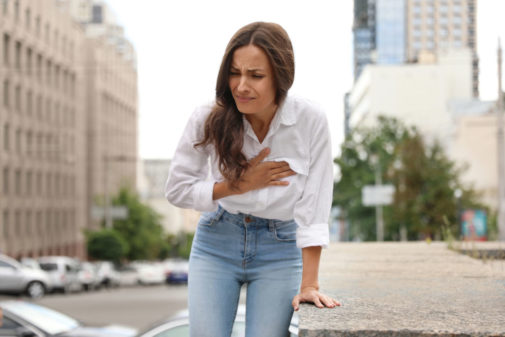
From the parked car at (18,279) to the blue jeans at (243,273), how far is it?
26.0 m

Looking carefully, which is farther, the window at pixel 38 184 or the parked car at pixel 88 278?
the window at pixel 38 184

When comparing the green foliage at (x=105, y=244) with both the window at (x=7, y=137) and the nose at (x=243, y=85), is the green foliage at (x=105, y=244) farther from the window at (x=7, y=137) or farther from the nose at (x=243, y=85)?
the nose at (x=243, y=85)

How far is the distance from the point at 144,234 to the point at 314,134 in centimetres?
6437

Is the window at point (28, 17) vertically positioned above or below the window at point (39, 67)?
above

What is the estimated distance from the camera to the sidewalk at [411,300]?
2312 millimetres

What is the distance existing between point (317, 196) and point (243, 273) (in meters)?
0.43

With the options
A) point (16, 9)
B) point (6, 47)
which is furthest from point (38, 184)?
point (16, 9)

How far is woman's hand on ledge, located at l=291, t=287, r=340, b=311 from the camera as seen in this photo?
113 inches

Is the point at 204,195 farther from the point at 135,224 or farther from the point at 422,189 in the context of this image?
the point at 135,224

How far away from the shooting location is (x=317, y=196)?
123 inches

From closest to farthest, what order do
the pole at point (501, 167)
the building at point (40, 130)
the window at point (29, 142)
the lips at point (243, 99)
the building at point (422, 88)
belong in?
1. the lips at point (243, 99)
2. the pole at point (501, 167)
3. the building at point (40, 130)
4. the window at point (29, 142)
5. the building at point (422, 88)

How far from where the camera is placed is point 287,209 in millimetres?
3160

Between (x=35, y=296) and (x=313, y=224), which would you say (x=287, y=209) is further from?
(x=35, y=296)

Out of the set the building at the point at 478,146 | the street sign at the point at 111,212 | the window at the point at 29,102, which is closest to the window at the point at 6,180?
the window at the point at 29,102
